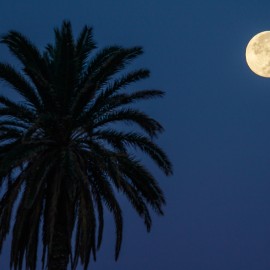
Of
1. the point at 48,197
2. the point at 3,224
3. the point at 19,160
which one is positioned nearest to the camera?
the point at 19,160

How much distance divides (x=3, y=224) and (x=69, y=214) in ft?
7.08

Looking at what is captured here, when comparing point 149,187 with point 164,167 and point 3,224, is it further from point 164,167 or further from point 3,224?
point 3,224

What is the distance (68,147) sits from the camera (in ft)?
56.5

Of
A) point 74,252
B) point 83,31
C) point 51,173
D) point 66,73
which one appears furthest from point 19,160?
point 83,31

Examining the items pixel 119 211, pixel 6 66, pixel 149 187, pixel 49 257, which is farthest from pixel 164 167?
pixel 6 66

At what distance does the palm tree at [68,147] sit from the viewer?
16531 millimetres

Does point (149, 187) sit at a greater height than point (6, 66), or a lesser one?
lesser

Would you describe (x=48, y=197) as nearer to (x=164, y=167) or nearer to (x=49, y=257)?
(x=49, y=257)

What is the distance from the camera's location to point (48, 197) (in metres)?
17.4

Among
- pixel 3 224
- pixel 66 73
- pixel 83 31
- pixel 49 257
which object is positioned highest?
pixel 83 31

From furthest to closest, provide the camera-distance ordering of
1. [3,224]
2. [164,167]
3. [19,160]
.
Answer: [164,167] < [3,224] < [19,160]

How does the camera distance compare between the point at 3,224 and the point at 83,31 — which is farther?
the point at 83,31

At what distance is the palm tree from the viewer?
651 inches

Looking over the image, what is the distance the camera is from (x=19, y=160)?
15078mm
